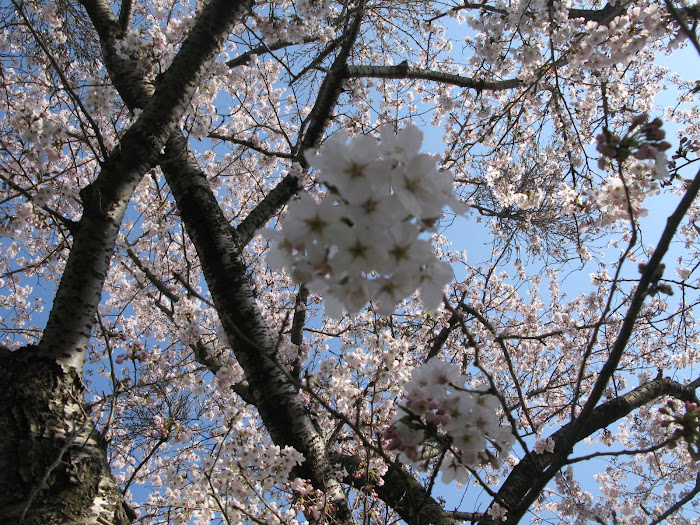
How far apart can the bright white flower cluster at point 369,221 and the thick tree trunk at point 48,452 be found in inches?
48.7

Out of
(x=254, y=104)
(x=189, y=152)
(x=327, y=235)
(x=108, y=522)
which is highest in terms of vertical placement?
(x=254, y=104)

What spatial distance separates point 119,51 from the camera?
2848 millimetres

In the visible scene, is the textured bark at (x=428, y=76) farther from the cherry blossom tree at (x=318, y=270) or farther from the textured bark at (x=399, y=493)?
the textured bark at (x=399, y=493)

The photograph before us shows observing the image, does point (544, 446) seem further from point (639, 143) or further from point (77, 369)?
point (77, 369)

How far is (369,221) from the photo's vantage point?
2.39 feet

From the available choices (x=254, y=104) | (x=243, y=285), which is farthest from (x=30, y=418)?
(x=254, y=104)

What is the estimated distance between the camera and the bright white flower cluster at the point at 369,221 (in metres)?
0.73

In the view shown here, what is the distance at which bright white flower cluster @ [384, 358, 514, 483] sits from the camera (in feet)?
3.21

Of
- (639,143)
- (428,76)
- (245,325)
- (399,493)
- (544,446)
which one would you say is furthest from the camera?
(428,76)

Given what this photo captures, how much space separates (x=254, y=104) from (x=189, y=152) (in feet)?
11.9

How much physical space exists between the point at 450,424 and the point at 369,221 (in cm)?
58

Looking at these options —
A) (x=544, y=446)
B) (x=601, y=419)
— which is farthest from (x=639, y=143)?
(x=544, y=446)

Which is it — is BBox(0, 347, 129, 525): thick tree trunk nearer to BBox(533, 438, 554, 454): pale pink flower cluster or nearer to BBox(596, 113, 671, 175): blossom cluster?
BBox(596, 113, 671, 175): blossom cluster

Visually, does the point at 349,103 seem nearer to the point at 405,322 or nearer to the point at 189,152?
the point at 189,152
